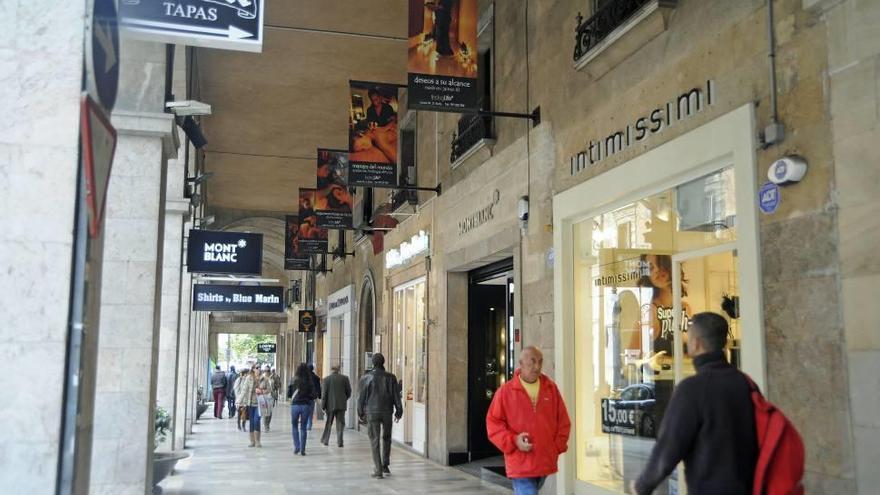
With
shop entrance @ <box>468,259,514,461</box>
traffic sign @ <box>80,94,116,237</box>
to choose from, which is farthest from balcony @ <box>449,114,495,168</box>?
traffic sign @ <box>80,94,116,237</box>

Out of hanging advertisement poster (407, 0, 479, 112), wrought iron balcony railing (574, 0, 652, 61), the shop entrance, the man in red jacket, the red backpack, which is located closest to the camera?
the red backpack

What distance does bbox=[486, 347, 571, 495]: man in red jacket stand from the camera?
17.4ft

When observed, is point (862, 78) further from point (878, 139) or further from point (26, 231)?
point (26, 231)

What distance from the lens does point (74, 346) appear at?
10.7 ft

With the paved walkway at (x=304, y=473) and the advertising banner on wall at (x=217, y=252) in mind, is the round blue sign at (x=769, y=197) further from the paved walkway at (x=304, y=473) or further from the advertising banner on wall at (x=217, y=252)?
the advertising banner on wall at (x=217, y=252)

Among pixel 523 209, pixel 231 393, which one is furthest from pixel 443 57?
pixel 231 393

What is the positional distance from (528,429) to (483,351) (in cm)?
712

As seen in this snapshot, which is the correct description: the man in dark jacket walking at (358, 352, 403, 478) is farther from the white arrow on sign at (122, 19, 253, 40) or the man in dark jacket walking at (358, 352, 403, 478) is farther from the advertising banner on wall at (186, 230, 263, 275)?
the white arrow on sign at (122, 19, 253, 40)

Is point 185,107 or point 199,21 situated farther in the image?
point 185,107

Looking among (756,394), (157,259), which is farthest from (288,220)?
(756,394)

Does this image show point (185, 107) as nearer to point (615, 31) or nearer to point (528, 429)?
point (615, 31)

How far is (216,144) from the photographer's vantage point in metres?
22.4

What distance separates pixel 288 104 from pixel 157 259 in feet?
39.9

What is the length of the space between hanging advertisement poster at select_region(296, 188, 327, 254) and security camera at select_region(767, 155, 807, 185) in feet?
54.0
